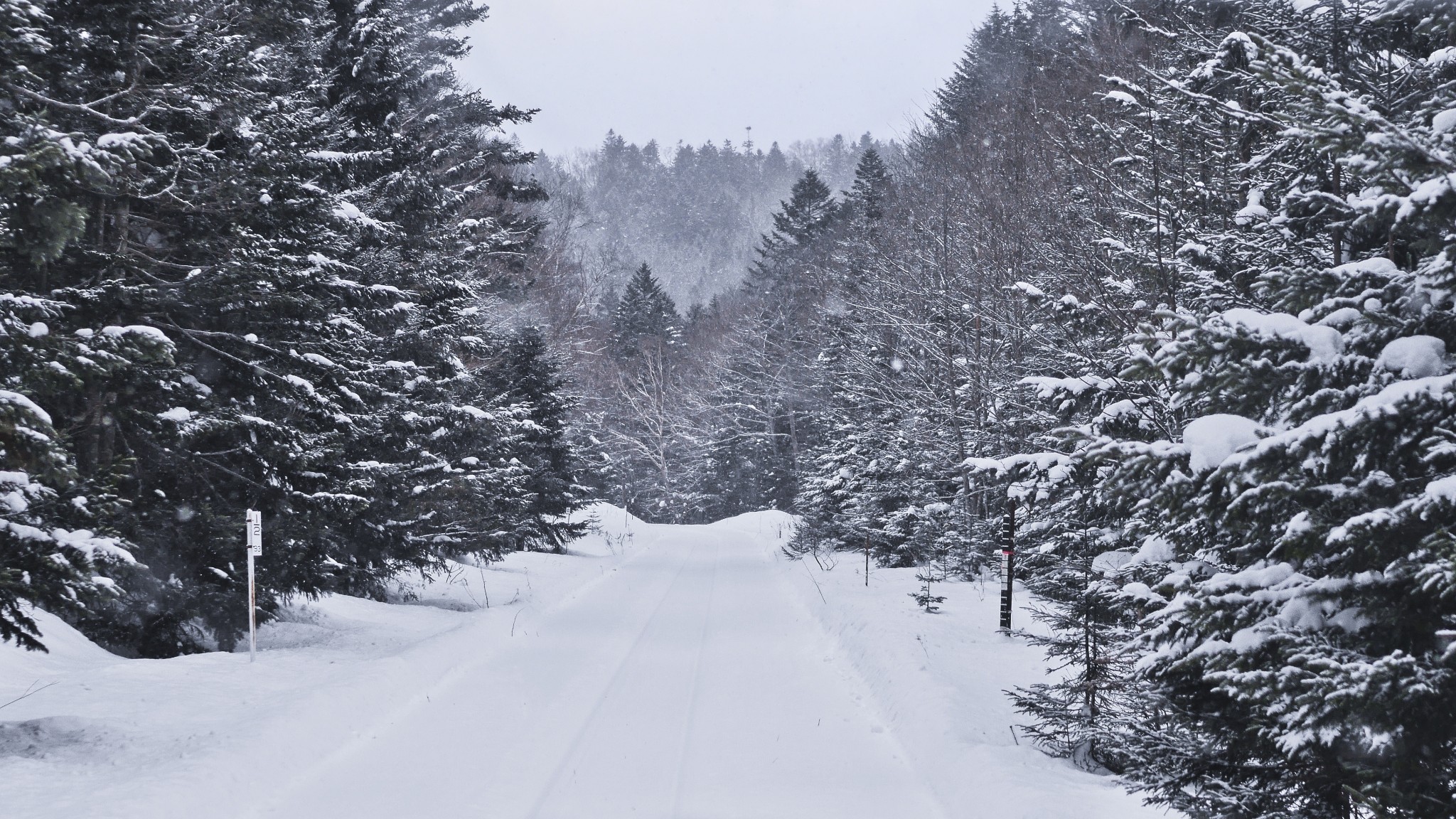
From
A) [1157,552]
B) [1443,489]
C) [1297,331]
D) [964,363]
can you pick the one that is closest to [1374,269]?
[1297,331]

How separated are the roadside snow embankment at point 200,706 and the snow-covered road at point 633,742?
0.34 meters

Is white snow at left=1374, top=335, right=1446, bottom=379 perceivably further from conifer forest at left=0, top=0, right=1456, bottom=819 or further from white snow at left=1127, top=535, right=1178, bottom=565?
white snow at left=1127, top=535, right=1178, bottom=565

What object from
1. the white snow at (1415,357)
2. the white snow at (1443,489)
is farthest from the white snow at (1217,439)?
the white snow at (1443,489)

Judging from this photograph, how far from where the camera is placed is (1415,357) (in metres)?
3.47

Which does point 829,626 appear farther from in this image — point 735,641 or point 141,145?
point 141,145

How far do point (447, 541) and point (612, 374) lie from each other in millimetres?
42746

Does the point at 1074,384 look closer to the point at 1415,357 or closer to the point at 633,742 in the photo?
the point at 1415,357

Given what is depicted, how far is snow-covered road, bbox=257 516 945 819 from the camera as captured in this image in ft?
20.6

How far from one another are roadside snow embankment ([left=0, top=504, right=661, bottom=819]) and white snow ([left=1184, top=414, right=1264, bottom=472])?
6051 mm

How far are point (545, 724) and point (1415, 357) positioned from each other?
711cm

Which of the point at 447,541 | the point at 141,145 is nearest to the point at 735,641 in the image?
the point at 447,541

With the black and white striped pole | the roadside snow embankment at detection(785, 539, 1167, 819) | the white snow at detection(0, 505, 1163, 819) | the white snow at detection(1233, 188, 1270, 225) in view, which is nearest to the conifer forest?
the white snow at detection(1233, 188, 1270, 225)

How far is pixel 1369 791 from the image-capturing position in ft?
11.7

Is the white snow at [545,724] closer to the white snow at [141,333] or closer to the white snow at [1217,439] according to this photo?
the white snow at [1217,439]
